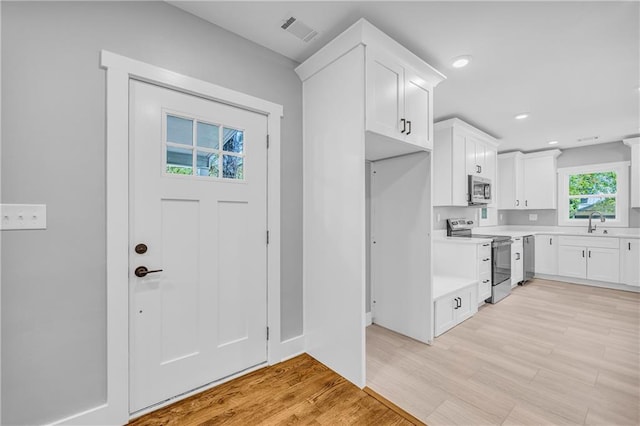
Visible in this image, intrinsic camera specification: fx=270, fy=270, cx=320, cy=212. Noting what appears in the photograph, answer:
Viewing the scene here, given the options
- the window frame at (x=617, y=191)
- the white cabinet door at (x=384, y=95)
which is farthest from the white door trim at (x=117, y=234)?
the window frame at (x=617, y=191)

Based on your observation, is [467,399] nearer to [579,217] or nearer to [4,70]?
[4,70]

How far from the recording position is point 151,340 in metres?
1.68

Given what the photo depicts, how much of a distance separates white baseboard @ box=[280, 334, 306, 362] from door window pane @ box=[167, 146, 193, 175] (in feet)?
5.12

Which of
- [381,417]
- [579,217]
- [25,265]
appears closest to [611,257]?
[579,217]

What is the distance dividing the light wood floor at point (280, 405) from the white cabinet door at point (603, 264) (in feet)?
16.3

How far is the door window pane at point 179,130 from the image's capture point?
1.77 m

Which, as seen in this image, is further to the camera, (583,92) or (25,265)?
(583,92)

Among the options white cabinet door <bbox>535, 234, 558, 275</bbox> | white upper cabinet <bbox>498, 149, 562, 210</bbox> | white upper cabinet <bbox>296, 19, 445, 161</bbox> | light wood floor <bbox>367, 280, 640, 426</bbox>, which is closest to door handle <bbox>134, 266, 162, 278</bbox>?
white upper cabinet <bbox>296, 19, 445, 161</bbox>

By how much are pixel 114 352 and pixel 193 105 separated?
5.21 feet

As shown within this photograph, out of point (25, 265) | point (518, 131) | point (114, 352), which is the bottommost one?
point (114, 352)

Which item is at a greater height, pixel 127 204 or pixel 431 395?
pixel 127 204

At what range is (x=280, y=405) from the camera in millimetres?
1741

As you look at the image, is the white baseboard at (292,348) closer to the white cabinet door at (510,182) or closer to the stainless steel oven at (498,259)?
the stainless steel oven at (498,259)

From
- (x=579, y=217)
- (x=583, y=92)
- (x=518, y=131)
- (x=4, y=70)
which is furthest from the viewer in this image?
(x=579, y=217)
